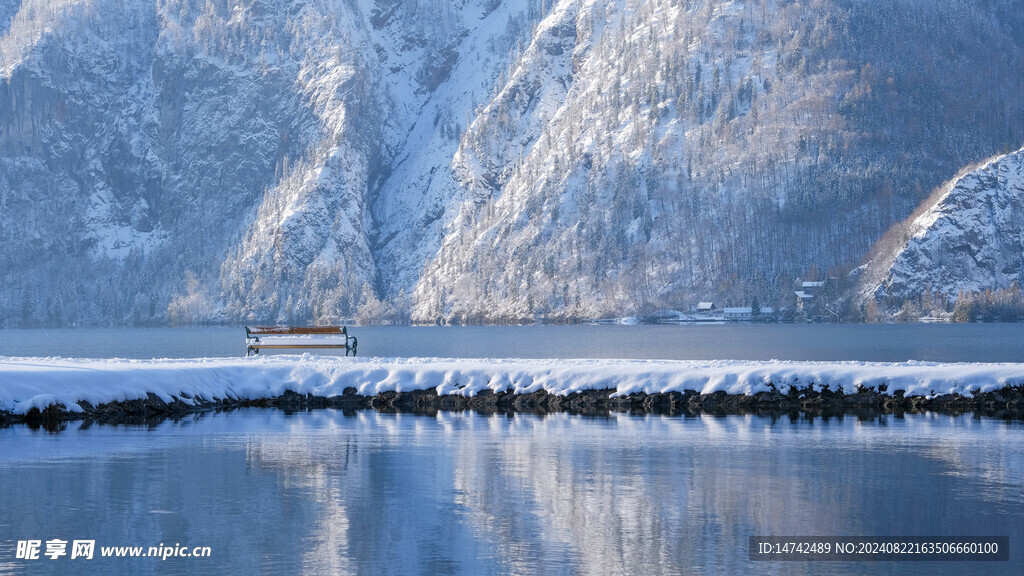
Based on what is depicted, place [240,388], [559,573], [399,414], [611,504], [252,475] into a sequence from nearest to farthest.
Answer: [559,573] → [611,504] → [252,475] → [399,414] → [240,388]

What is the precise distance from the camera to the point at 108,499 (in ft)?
78.3

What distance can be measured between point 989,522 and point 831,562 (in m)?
4.27

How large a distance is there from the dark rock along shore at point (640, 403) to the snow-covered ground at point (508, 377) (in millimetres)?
248

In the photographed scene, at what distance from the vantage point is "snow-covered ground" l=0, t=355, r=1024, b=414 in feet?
144

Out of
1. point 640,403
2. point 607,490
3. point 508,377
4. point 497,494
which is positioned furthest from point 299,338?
point 607,490

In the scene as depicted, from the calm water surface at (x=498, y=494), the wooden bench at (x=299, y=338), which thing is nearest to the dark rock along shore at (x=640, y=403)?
the calm water surface at (x=498, y=494)

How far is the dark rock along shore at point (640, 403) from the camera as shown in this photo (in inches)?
1699

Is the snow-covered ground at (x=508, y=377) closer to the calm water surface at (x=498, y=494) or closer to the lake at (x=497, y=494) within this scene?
the lake at (x=497, y=494)

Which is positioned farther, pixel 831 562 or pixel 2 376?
pixel 2 376

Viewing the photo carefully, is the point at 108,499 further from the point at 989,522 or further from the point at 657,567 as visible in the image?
the point at 989,522

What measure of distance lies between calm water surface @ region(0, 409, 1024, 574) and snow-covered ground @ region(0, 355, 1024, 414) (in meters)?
6.46

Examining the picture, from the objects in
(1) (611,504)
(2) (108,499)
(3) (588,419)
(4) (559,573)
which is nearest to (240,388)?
(3) (588,419)

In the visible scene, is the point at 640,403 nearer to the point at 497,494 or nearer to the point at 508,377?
the point at 508,377

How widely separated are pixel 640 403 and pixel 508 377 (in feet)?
16.6
